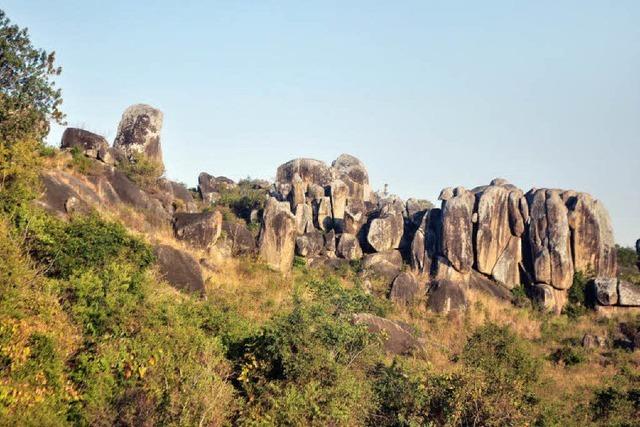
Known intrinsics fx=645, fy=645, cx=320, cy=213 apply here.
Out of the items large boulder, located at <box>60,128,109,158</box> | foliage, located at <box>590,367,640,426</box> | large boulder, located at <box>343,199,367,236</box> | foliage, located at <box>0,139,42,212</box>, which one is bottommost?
foliage, located at <box>590,367,640,426</box>

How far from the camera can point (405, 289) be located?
31.7 m

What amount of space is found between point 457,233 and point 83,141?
19449 mm

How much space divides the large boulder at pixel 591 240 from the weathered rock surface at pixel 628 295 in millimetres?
1876

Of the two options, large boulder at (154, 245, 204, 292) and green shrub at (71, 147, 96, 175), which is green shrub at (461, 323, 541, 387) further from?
green shrub at (71, 147, 96, 175)

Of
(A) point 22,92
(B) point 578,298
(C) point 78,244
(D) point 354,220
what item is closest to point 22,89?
(A) point 22,92

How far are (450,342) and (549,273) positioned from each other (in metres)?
10.2

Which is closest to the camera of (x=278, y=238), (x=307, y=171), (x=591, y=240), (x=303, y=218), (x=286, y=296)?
(x=286, y=296)

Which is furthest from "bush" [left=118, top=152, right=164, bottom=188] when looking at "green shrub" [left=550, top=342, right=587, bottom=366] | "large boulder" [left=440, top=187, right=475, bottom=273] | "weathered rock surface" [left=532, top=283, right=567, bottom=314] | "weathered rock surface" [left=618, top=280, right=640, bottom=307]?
"weathered rock surface" [left=618, top=280, right=640, bottom=307]

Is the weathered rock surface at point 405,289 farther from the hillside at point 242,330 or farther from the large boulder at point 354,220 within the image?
the large boulder at point 354,220

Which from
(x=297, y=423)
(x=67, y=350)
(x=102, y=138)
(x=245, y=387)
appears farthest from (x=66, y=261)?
Answer: (x=102, y=138)

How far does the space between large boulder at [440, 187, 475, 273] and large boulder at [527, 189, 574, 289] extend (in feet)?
12.1

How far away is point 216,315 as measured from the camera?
1648cm

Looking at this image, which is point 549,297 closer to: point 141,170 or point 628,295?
point 628,295

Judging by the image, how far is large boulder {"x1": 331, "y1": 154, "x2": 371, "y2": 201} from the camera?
42.2 meters
